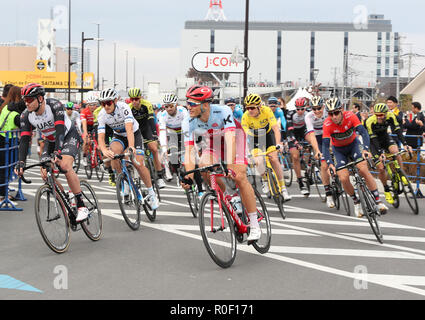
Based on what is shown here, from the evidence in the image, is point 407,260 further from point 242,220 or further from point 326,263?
point 242,220

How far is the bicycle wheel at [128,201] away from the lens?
326 inches

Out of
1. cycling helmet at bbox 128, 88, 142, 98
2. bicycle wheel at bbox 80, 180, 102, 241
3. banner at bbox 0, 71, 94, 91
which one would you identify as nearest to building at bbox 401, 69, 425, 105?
cycling helmet at bbox 128, 88, 142, 98

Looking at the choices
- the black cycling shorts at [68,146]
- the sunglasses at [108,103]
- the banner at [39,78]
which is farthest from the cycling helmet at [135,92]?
the banner at [39,78]

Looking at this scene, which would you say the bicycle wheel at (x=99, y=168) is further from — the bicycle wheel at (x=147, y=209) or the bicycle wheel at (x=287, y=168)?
the bicycle wheel at (x=147, y=209)

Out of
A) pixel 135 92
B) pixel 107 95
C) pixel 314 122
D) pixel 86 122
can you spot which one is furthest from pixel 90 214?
pixel 86 122

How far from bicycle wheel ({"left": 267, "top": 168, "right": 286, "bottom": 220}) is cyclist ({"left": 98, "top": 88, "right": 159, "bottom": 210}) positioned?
212cm

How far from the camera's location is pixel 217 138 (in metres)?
6.79

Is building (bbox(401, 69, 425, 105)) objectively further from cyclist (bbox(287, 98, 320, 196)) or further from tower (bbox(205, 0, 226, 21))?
tower (bbox(205, 0, 226, 21))

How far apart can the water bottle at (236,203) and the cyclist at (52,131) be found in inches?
79.3

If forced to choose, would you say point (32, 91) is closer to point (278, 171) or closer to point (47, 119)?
point (47, 119)

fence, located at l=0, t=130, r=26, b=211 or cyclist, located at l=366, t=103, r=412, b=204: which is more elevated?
cyclist, located at l=366, t=103, r=412, b=204

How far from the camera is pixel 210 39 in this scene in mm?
142250

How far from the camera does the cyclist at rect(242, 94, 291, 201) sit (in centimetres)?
1035

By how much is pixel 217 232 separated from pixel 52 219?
211cm
